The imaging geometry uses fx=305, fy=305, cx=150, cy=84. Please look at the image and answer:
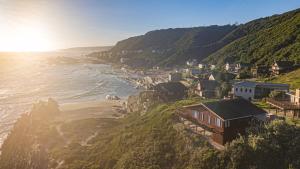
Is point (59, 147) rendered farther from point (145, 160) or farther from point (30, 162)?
point (145, 160)

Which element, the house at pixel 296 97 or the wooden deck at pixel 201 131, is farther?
the house at pixel 296 97

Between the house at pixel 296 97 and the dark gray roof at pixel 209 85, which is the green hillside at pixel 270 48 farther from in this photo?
the house at pixel 296 97

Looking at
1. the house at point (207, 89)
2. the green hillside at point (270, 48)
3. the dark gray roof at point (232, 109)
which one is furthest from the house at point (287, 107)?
the green hillside at point (270, 48)

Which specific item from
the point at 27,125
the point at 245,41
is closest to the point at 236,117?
the point at 27,125

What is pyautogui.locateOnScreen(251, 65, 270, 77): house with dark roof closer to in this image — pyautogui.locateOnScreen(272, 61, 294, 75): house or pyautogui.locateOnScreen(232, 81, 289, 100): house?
pyautogui.locateOnScreen(272, 61, 294, 75): house

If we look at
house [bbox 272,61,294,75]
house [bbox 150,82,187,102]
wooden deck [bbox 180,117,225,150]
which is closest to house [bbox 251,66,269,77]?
house [bbox 272,61,294,75]

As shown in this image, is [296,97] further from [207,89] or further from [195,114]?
[207,89]
